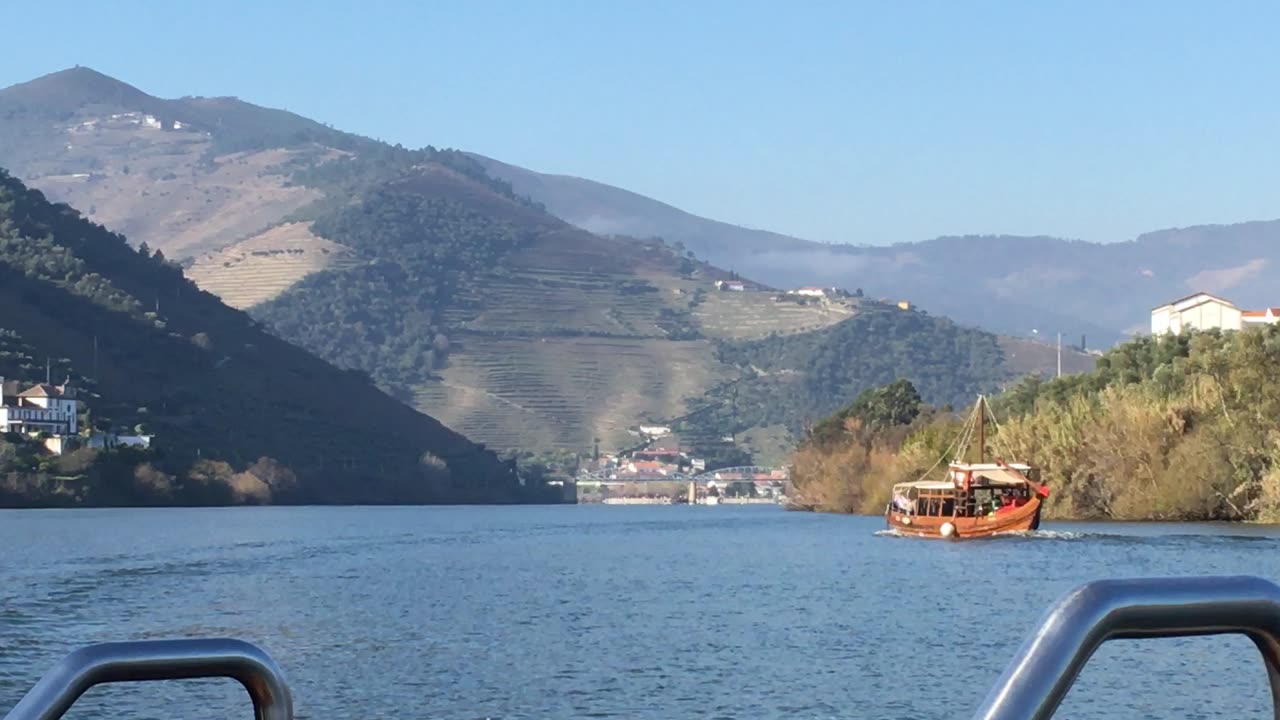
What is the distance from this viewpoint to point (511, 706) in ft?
96.2

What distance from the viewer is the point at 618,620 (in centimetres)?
4491

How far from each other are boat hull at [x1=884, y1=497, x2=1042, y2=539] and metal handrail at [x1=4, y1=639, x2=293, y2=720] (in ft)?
276

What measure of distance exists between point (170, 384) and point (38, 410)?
2460 cm

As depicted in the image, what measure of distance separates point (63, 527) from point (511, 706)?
75.4 metres

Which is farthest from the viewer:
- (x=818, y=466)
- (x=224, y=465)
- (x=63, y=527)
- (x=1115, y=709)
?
(x=224, y=465)

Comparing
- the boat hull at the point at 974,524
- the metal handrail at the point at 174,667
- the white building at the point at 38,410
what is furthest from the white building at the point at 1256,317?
the metal handrail at the point at 174,667

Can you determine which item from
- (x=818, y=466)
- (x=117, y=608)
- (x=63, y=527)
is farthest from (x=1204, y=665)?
(x=818, y=466)

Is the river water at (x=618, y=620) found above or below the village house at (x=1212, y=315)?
below

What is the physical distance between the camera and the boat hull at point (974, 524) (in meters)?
86.9

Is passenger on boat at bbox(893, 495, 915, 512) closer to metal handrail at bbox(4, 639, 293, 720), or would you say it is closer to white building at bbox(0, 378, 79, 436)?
white building at bbox(0, 378, 79, 436)

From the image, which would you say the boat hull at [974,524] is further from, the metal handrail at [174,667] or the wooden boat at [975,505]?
the metal handrail at [174,667]

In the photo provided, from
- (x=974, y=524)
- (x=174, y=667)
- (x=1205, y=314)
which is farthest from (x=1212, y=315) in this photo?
(x=174, y=667)

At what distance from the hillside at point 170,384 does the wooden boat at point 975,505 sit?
6667 cm

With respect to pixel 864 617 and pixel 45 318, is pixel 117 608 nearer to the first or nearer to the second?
pixel 864 617
